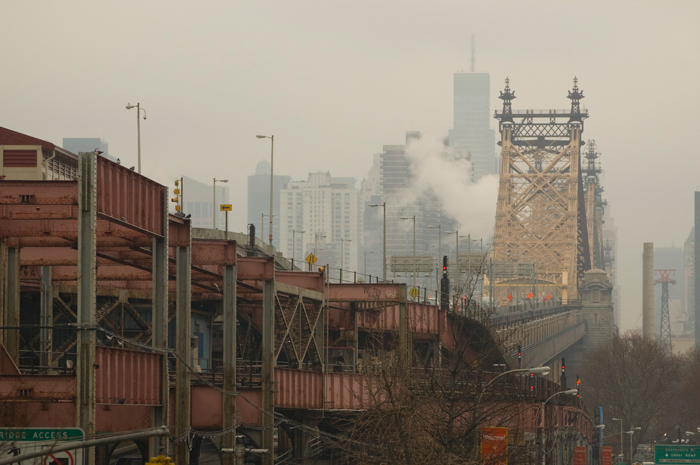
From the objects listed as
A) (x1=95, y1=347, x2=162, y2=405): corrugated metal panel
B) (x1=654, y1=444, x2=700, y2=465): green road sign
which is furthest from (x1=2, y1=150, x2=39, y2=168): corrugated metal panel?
(x1=654, y1=444, x2=700, y2=465): green road sign

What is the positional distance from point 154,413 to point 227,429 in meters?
8.85

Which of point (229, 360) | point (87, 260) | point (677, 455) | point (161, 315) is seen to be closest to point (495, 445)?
point (229, 360)

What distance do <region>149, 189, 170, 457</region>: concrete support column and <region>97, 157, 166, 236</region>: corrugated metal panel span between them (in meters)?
0.37

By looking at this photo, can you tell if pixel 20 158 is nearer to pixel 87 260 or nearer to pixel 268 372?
pixel 268 372

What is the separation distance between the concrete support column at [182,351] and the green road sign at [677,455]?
4107cm

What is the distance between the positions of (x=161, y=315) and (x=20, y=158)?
66.8ft

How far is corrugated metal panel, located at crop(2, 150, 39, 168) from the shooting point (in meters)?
54.9

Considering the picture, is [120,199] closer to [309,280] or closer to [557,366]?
[309,280]

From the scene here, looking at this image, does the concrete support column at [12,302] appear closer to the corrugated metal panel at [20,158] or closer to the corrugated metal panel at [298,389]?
the corrugated metal panel at [298,389]

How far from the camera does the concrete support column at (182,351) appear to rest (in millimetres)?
41562

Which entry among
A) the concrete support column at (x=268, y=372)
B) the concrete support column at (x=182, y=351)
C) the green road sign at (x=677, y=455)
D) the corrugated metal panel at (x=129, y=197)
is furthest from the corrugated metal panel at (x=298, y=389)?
the green road sign at (x=677, y=455)

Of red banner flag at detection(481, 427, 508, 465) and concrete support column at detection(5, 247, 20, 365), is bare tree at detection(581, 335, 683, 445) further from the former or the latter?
concrete support column at detection(5, 247, 20, 365)

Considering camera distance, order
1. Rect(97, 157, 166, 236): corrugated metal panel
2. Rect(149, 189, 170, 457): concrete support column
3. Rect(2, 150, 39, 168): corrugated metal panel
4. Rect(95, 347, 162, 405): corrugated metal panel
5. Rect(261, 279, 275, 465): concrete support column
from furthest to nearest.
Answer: Rect(2, 150, 39, 168): corrugated metal panel → Rect(261, 279, 275, 465): concrete support column → Rect(149, 189, 170, 457): concrete support column → Rect(97, 157, 166, 236): corrugated metal panel → Rect(95, 347, 162, 405): corrugated metal panel

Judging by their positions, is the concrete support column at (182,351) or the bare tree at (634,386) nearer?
the concrete support column at (182,351)
